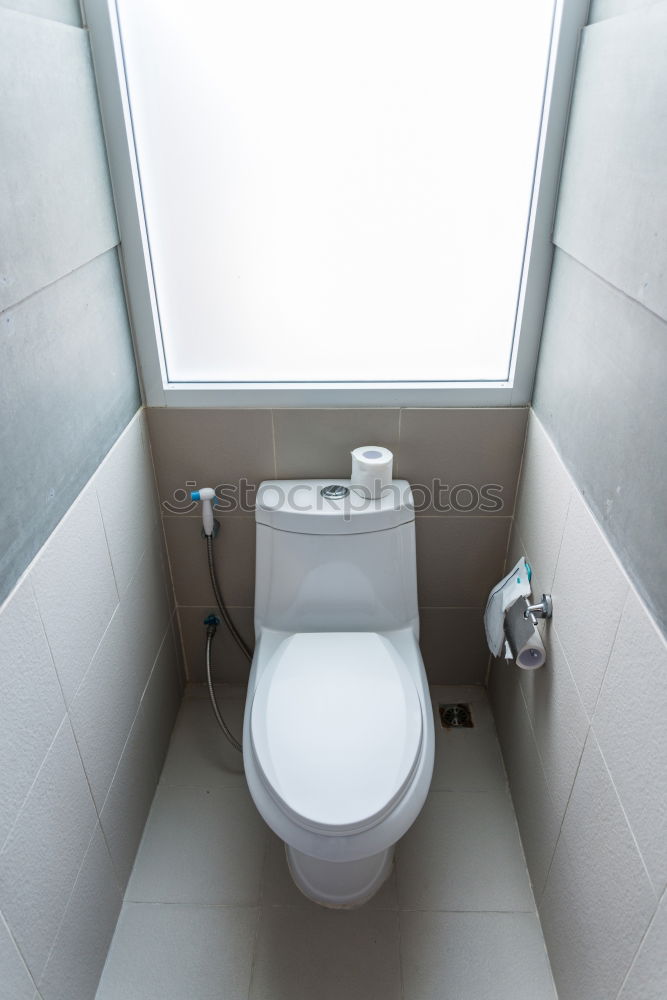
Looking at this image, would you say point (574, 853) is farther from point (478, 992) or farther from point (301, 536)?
point (301, 536)

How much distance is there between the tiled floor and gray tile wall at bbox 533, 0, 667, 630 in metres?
0.94

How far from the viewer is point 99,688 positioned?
54.2 inches

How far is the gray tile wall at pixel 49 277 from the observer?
1003mm

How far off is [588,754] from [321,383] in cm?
96

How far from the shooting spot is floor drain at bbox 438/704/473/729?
1952 mm

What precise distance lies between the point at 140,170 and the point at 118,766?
1.27 m

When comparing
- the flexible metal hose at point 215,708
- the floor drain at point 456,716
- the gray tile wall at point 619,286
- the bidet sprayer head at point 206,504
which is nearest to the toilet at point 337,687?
the bidet sprayer head at point 206,504

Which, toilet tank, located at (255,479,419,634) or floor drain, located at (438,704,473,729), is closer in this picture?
toilet tank, located at (255,479,419,634)

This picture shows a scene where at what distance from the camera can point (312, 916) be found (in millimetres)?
1514

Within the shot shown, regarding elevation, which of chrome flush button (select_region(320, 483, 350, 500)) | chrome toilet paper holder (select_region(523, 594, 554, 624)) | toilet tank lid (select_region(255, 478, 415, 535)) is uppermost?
chrome flush button (select_region(320, 483, 350, 500))

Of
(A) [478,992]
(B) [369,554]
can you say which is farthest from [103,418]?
(A) [478,992]

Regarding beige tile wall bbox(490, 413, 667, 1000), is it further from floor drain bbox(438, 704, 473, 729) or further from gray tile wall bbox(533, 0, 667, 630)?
floor drain bbox(438, 704, 473, 729)

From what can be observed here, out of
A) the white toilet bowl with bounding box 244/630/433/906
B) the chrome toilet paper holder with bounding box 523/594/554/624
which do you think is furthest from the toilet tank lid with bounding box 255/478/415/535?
the chrome toilet paper holder with bounding box 523/594/554/624

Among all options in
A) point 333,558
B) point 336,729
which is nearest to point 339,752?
point 336,729
